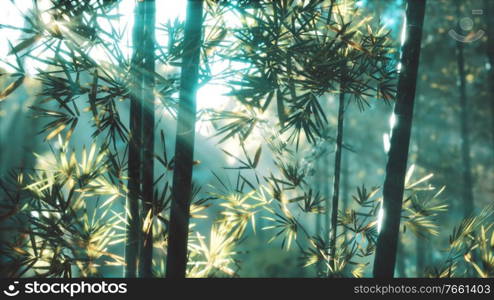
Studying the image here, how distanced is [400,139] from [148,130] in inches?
70.2

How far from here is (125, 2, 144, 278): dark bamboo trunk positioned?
2148mm

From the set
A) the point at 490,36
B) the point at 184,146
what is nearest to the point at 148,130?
the point at 184,146

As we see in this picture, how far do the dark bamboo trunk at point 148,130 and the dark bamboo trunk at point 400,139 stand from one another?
168 centimetres

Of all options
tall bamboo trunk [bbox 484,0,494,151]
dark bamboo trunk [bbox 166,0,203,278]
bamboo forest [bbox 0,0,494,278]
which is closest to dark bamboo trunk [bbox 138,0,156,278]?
bamboo forest [bbox 0,0,494,278]

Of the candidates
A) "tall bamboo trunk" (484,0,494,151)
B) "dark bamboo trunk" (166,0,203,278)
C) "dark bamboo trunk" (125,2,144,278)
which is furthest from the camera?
"tall bamboo trunk" (484,0,494,151)

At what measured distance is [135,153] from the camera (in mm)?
2369

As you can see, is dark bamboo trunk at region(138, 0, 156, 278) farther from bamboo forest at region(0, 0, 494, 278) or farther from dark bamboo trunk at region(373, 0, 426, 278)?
dark bamboo trunk at region(373, 0, 426, 278)

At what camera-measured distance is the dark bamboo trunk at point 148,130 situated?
2.17m

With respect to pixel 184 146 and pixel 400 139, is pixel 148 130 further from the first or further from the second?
pixel 400 139

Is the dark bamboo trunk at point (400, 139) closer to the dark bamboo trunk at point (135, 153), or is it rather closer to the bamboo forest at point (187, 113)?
the bamboo forest at point (187, 113)

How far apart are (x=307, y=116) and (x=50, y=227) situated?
79.8 inches

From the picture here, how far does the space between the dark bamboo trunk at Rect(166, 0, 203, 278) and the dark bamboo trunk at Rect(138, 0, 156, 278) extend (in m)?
0.29

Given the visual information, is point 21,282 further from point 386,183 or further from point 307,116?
point 386,183

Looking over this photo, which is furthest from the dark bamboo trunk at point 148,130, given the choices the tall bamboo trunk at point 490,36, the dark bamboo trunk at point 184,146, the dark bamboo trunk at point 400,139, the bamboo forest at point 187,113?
the tall bamboo trunk at point 490,36
